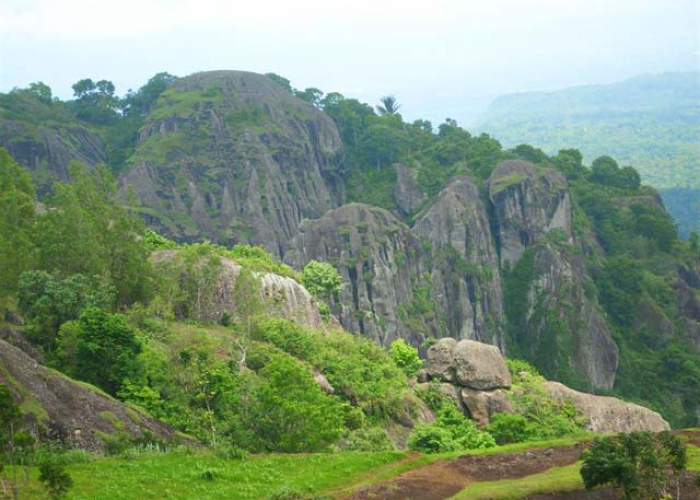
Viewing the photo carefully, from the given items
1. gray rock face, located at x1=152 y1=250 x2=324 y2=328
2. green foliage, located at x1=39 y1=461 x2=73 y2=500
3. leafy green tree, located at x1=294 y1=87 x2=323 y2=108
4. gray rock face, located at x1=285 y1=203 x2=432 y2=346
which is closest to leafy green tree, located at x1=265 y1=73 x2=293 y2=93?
leafy green tree, located at x1=294 y1=87 x2=323 y2=108

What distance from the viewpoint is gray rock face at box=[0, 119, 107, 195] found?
9488cm

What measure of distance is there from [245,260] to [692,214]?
5444 inches

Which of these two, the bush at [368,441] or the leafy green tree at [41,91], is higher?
the leafy green tree at [41,91]

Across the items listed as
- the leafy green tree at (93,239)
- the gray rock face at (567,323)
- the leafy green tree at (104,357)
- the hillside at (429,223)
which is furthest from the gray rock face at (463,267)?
the leafy green tree at (104,357)

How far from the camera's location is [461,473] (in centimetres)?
2639

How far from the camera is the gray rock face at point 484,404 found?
4291 cm

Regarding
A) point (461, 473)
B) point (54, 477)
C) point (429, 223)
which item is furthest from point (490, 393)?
point (429, 223)

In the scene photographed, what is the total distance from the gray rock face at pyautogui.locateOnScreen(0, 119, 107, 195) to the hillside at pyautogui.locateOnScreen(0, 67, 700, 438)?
50.0 inches

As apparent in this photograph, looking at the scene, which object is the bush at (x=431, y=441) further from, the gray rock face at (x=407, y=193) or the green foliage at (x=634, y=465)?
the gray rock face at (x=407, y=193)

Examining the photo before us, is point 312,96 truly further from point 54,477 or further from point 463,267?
point 54,477

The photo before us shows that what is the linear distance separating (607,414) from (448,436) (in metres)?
14.6

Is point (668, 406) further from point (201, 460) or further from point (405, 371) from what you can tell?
point (201, 460)

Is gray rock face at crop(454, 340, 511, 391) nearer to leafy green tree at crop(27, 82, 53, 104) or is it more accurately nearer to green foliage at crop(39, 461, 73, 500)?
green foliage at crop(39, 461, 73, 500)

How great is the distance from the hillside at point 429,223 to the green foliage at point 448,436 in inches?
880
